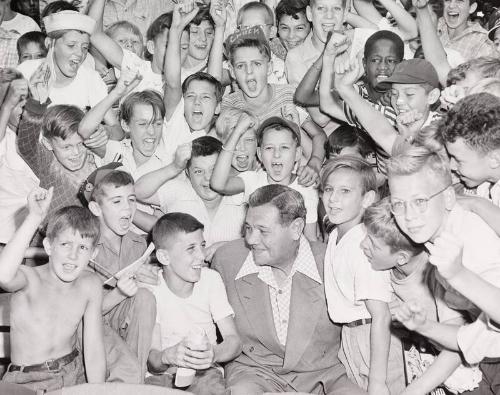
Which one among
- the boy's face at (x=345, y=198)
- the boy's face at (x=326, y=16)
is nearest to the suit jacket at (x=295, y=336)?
the boy's face at (x=345, y=198)

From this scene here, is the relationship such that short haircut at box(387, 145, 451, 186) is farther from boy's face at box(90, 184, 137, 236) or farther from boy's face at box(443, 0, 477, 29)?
boy's face at box(443, 0, 477, 29)

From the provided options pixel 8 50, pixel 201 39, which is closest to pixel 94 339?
pixel 201 39

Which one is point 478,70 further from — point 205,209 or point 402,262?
point 205,209

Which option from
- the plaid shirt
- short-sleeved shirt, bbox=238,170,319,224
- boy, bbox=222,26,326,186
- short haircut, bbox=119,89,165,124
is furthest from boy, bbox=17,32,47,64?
short-sleeved shirt, bbox=238,170,319,224

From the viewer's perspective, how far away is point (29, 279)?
9.94 feet

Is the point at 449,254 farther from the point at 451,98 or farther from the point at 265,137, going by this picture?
the point at 265,137

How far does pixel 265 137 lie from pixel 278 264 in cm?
78

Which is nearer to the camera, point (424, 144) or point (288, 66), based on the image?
point (424, 144)

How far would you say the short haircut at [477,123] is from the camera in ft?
9.35

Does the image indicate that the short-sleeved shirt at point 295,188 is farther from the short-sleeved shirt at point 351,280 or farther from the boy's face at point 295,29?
the boy's face at point 295,29

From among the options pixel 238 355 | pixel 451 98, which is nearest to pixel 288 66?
pixel 451 98

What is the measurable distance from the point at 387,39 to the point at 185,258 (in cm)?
149

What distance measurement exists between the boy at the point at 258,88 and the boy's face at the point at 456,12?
99 centimetres

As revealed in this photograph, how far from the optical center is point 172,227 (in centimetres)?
341
